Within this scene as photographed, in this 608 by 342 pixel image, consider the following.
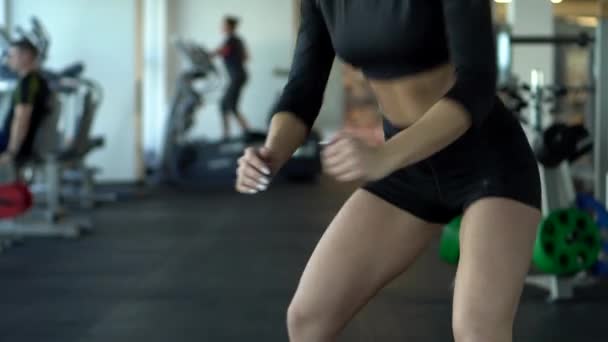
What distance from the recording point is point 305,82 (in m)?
1.56

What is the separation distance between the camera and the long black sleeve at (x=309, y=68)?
155cm

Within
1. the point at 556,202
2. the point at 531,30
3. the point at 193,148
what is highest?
the point at 531,30

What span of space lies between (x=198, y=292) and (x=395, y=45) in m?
2.47

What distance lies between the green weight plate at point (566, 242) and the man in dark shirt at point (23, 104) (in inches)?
120

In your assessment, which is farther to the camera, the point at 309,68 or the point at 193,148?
the point at 193,148

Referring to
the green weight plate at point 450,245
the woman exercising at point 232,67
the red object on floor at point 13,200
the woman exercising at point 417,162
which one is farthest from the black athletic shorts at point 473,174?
the woman exercising at point 232,67

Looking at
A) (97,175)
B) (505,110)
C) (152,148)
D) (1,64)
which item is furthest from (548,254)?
(152,148)

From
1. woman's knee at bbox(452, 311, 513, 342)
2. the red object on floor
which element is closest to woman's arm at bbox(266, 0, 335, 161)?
→ woman's knee at bbox(452, 311, 513, 342)

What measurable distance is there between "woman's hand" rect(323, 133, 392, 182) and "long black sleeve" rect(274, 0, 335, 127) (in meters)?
0.34

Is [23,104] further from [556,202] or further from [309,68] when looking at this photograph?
[309,68]

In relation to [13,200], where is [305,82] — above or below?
above

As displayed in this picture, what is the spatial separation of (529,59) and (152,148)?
14.1 feet

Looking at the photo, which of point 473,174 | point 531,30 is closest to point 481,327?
point 473,174

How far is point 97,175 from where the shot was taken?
336 inches
